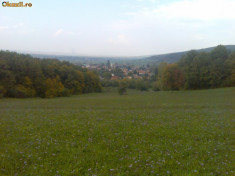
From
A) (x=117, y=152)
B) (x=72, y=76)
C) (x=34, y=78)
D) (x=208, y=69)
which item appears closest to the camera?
(x=117, y=152)

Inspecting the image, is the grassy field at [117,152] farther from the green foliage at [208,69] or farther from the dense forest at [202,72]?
the green foliage at [208,69]

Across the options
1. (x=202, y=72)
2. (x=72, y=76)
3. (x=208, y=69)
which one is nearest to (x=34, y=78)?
(x=72, y=76)

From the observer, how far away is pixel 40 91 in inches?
2982

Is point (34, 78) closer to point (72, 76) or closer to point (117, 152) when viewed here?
point (72, 76)

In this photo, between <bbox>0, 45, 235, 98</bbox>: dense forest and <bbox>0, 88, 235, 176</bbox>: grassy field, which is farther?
<bbox>0, 45, 235, 98</bbox>: dense forest

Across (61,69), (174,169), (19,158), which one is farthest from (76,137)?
(61,69)

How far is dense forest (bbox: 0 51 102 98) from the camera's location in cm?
6228

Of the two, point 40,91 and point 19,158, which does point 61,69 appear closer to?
point 40,91

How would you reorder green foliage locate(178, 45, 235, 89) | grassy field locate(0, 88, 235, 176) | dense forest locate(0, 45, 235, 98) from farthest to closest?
green foliage locate(178, 45, 235, 89) → dense forest locate(0, 45, 235, 98) → grassy field locate(0, 88, 235, 176)

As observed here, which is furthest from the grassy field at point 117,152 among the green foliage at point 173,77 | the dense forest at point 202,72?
the dense forest at point 202,72

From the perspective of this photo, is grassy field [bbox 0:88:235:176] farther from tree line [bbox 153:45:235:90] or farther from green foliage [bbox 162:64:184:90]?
tree line [bbox 153:45:235:90]

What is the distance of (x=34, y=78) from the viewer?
73438 millimetres

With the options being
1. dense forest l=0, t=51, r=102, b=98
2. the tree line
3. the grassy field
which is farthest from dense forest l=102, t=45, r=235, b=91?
the grassy field

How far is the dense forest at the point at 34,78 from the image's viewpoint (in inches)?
2452
